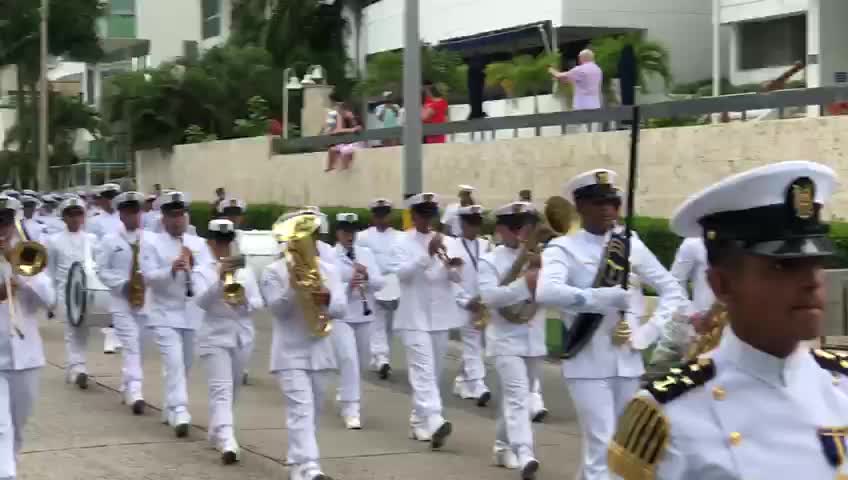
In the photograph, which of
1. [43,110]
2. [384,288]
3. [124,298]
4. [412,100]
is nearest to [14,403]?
[124,298]

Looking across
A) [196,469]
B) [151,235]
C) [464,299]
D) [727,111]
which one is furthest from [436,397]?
[727,111]

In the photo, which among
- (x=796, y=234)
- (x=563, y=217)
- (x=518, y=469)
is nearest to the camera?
(x=796, y=234)

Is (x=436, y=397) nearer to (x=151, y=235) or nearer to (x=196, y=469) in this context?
(x=196, y=469)

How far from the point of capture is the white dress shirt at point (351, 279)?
12907 mm

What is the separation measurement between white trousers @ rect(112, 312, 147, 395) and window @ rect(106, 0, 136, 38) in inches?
2132

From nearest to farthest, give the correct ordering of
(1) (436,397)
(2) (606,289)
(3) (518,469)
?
(2) (606,289)
(3) (518,469)
(1) (436,397)

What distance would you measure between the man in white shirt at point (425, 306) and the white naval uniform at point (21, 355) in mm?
3566

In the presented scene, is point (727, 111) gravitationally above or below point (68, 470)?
above

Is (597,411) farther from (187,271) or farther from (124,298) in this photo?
(124,298)

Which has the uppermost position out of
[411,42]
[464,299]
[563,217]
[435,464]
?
[411,42]

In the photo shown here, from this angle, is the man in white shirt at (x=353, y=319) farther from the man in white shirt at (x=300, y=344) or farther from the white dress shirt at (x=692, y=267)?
the white dress shirt at (x=692, y=267)

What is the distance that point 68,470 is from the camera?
34.8ft

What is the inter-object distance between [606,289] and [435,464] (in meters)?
3.34

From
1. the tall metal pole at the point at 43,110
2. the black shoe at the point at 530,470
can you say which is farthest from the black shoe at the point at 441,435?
the tall metal pole at the point at 43,110
